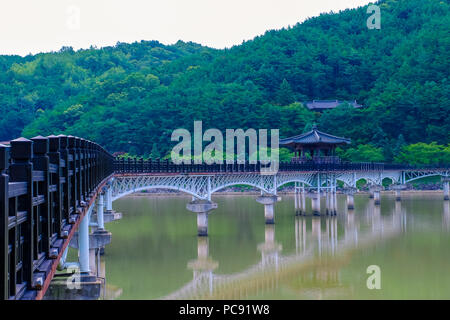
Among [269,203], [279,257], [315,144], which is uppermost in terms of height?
[315,144]

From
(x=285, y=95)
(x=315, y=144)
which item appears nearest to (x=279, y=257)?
(x=315, y=144)

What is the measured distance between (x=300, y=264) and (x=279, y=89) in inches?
3463

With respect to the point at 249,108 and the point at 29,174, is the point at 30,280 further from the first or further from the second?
the point at 249,108

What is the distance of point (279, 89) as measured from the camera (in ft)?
387

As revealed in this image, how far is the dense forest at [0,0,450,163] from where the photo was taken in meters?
100

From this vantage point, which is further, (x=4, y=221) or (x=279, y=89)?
(x=279, y=89)

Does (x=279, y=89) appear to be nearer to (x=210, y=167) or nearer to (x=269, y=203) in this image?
(x=269, y=203)

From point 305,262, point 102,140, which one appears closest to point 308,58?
point 102,140

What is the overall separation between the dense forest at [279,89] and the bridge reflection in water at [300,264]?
4725 centimetres

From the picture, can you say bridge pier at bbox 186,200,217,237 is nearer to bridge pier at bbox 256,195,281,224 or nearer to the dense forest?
bridge pier at bbox 256,195,281,224

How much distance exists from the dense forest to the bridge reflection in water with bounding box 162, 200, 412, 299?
4725 centimetres

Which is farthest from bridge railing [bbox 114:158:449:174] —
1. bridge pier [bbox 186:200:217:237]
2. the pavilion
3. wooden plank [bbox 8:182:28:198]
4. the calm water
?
wooden plank [bbox 8:182:28:198]

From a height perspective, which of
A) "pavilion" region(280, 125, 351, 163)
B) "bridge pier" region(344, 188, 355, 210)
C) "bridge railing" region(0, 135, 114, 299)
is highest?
"pavilion" region(280, 125, 351, 163)
